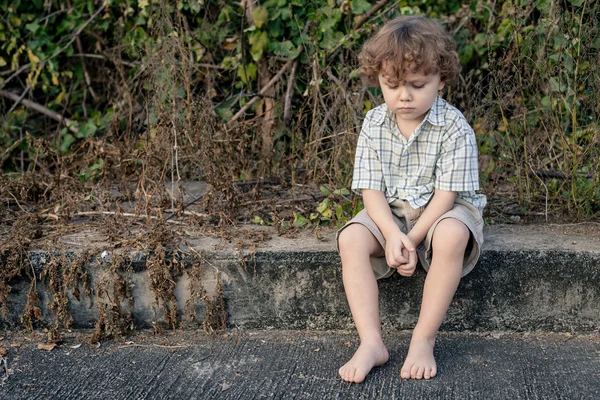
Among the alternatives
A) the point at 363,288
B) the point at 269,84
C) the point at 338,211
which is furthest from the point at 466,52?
the point at 363,288

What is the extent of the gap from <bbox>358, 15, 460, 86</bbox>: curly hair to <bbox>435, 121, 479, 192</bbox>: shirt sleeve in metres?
0.20

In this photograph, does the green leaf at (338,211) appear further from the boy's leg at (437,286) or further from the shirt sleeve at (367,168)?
the boy's leg at (437,286)

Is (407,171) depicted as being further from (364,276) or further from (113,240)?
(113,240)

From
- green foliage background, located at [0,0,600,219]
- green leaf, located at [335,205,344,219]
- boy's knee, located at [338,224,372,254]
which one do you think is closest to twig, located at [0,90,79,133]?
green foliage background, located at [0,0,600,219]

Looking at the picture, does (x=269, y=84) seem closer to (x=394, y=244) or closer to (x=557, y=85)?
(x=557, y=85)

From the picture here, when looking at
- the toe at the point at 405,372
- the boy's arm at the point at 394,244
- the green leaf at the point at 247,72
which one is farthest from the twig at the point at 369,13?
the toe at the point at 405,372

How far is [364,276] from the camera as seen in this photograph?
8.08 feet

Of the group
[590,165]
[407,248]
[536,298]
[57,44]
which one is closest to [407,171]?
[407,248]

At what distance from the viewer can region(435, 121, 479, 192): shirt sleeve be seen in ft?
8.23

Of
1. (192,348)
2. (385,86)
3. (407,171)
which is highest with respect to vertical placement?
(385,86)

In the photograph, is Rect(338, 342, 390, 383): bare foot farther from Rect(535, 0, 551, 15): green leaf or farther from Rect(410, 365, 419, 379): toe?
Rect(535, 0, 551, 15): green leaf

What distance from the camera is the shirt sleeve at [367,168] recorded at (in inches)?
103

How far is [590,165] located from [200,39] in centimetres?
215

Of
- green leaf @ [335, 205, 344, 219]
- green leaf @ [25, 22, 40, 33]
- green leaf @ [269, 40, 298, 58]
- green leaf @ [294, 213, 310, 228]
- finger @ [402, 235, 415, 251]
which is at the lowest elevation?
green leaf @ [294, 213, 310, 228]
